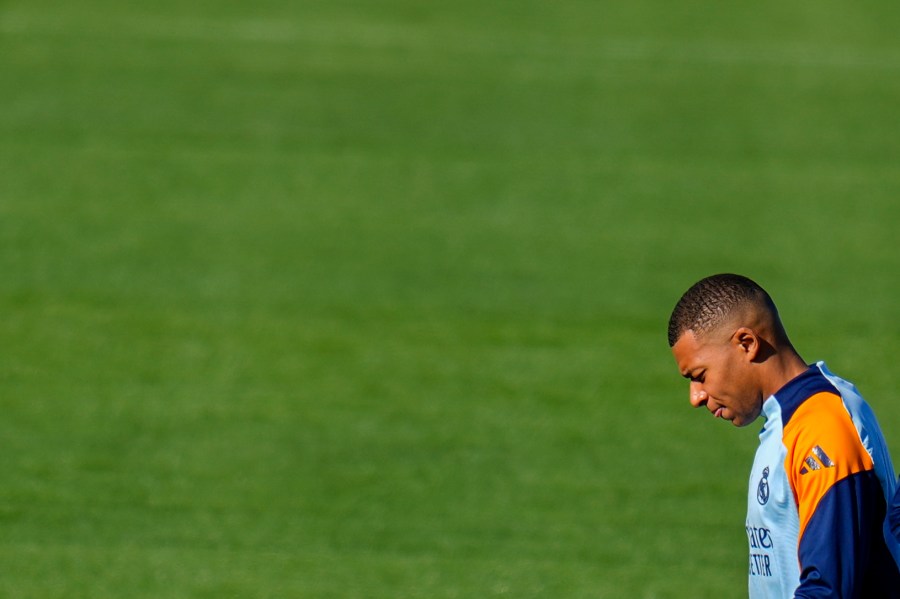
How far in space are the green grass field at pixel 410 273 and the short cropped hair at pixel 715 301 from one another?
367 cm

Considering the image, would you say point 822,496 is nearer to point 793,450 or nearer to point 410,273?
point 793,450

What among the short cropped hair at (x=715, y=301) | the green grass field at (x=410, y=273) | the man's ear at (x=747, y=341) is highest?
the green grass field at (x=410, y=273)

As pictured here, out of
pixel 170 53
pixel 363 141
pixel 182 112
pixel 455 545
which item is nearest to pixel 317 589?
pixel 455 545

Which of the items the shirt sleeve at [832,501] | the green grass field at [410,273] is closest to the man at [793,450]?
the shirt sleeve at [832,501]

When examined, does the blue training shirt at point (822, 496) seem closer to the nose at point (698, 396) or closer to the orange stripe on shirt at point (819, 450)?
the orange stripe on shirt at point (819, 450)

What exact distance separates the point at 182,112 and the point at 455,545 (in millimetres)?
8485

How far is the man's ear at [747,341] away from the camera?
361cm

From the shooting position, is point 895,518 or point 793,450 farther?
point 793,450

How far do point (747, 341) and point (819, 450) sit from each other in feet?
1.18

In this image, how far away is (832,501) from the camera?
10.9ft

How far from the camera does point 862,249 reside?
12.3 m

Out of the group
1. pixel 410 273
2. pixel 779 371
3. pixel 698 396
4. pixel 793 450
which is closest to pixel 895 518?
pixel 793 450

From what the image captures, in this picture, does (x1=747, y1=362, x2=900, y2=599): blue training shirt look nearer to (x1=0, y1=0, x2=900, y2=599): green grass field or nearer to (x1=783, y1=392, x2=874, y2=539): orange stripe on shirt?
(x1=783, y1=392, x2=874, y2=539): orange stripe on shirt

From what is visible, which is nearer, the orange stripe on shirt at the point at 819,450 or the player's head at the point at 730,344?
the orange stripe on shirt at the point at 819,450
